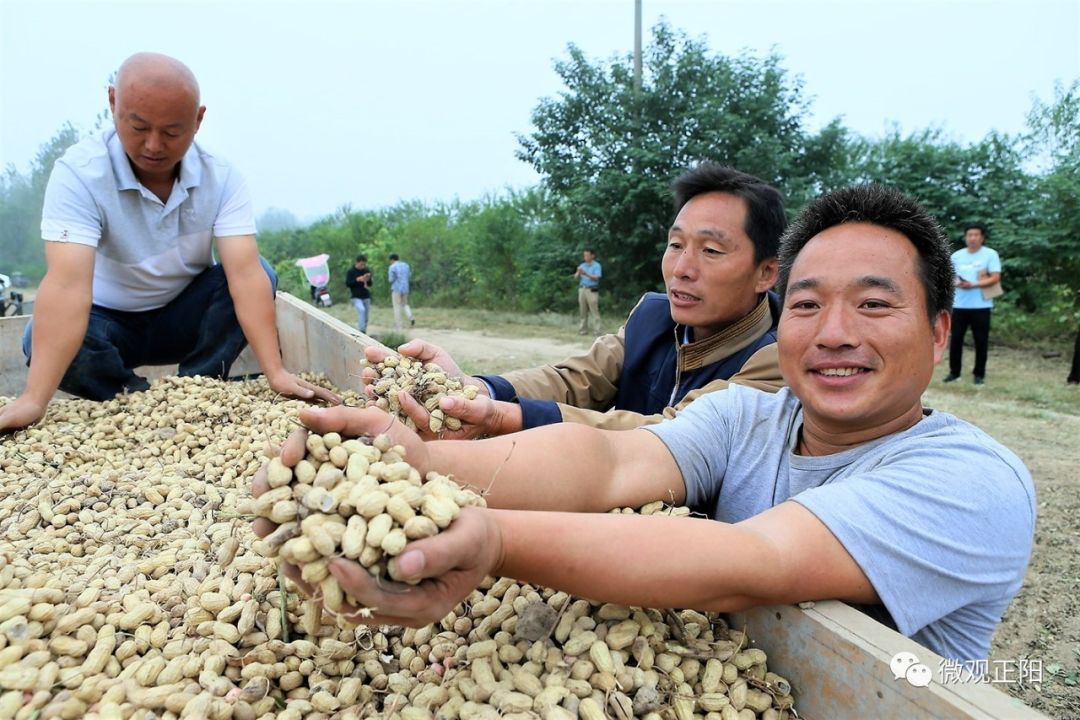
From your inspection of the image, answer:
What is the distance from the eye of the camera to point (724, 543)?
131 centimetres

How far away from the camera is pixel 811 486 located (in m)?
1.71

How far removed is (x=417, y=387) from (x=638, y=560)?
3.70 feet

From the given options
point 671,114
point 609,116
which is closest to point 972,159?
point 671,114

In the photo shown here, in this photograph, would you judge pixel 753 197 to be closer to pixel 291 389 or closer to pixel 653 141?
pixel 291 389

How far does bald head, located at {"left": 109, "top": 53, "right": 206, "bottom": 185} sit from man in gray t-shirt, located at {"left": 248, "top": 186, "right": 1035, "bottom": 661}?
2383 millimetres

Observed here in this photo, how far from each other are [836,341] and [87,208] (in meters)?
3.36

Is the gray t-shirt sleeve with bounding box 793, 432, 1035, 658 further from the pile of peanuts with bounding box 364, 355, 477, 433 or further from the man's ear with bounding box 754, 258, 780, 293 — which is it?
the man's ear with bounding box 754, 258, 780, 293

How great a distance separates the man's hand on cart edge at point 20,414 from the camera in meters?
3.04

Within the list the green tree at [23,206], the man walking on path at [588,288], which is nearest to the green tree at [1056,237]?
the man walking on path at [588,288]

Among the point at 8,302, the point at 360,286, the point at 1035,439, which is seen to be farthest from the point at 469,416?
the point at 360,286

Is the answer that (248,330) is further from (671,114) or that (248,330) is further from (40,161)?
(40,161)

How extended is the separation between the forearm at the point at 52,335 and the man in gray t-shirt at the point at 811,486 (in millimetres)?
2473

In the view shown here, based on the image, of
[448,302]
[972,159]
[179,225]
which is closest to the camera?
[179,225]

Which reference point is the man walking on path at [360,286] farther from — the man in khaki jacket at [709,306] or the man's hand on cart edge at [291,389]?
the man in khaki jacket at [709,306]
